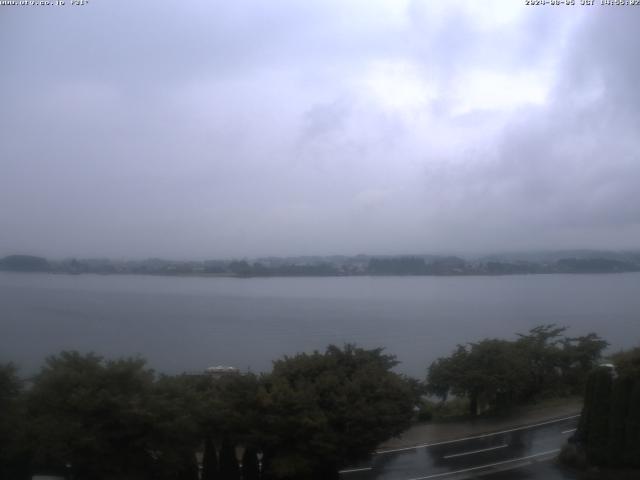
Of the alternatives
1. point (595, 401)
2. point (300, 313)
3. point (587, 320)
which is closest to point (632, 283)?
point (587, 320)

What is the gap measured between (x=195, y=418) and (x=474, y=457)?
7320 mm

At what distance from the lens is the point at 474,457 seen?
52.5 feet

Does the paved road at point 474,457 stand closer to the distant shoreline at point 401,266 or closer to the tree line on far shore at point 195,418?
the tree line on far shore at point 195,418

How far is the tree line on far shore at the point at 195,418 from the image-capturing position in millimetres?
11117

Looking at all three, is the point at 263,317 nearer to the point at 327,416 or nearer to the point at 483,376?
the point at 483,376

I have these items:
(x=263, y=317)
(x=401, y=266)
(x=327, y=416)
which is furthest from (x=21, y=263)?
(x=401, y=266)

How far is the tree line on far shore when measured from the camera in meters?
11.1

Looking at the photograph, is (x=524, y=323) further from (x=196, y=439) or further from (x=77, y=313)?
(x=196, y=439)

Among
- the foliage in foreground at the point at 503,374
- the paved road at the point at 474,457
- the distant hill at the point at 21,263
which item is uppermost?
the distant hill at the point at 21,263

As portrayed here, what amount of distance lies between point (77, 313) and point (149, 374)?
2524 centimetres

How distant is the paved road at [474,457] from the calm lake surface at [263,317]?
9.82m

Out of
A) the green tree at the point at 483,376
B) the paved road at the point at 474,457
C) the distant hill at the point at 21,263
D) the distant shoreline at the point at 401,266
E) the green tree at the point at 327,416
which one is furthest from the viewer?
the distant shoreline at the point at 401,266

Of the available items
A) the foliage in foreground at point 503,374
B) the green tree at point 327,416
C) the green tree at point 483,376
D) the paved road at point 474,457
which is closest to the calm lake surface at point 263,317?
the foliage in foreground at point 503,374

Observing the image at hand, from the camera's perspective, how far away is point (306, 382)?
13.0 metres
